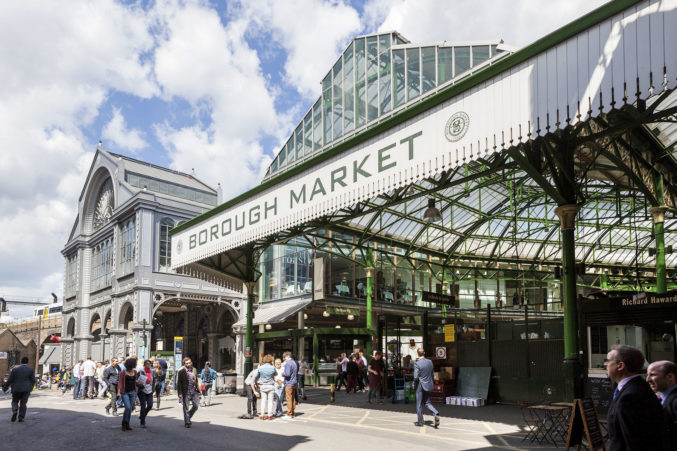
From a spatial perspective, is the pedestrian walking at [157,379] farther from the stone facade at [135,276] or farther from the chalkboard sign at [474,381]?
the stone facade at [135,276]

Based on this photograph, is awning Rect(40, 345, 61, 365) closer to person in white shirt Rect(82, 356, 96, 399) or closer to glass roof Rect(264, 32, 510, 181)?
person in white shirt Rect(82, 356, 96, 399)

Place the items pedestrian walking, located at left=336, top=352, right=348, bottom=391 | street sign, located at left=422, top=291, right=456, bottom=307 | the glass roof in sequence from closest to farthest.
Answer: street sign, located at left=422, top=291, right=456, bottom=307 → pedestrian walking, located at left=336, top=352, right=348, bottom=391 → the glass roof

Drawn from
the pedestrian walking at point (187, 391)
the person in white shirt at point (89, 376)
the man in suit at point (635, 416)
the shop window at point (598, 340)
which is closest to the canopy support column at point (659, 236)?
the shop window at point (598, 340)

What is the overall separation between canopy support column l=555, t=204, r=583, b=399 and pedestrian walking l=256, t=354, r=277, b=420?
6.86 meters

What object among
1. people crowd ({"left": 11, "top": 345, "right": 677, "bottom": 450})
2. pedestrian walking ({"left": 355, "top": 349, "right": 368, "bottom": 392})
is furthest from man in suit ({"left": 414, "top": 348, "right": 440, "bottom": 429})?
pedestrian walking ({"left": 355, "top": 349, "right": 368, "bottom": 392})

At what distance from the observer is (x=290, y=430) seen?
1266 cm

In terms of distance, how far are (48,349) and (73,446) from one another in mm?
36138

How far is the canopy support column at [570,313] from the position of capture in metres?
11.0

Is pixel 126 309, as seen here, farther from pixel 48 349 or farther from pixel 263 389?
pixel 263 389

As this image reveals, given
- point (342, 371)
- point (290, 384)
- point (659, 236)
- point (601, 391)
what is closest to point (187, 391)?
point (290, 384)

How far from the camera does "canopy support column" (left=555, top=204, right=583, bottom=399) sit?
1101cm

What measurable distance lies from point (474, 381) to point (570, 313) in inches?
276

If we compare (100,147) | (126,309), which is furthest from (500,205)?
(100,147)

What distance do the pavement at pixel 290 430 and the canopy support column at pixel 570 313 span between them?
1178 millimetres
